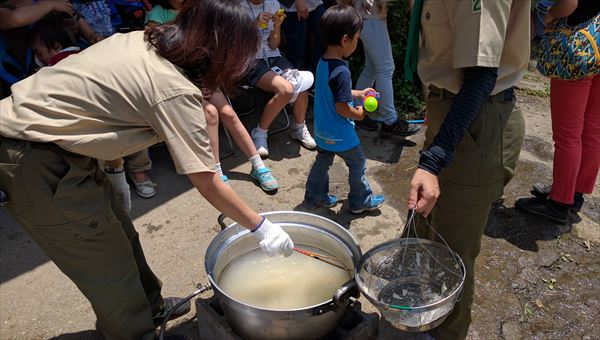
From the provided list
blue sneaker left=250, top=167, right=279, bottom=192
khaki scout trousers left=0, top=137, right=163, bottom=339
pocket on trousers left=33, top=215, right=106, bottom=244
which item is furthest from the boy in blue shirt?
pocket on trousers left=33, top=215, right=106, bottom=244

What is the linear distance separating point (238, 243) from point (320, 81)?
1.45m

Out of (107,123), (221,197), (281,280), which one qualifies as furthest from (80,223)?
(281,280)

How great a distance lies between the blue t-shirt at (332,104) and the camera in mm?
3291

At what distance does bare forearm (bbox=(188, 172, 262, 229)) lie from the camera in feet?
6.09

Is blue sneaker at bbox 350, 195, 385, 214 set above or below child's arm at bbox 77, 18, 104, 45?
below

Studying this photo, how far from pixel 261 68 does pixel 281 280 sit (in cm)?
254

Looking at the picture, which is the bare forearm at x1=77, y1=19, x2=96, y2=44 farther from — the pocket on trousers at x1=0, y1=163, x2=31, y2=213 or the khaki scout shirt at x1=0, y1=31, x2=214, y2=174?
the pocket on trousers at x1=0, y1=163, x2=31, y2=213

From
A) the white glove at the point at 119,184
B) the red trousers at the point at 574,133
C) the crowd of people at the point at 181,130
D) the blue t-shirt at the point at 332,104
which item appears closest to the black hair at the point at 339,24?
the blue t-shirt at the point at 332,104

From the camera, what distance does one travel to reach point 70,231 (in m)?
2.11

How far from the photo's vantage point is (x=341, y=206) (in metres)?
3.90

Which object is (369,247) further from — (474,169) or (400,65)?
(400,65)

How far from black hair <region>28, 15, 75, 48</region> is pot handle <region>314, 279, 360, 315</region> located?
303 cm

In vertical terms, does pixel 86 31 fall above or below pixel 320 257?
above

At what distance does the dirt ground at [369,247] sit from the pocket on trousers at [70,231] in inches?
35.2
